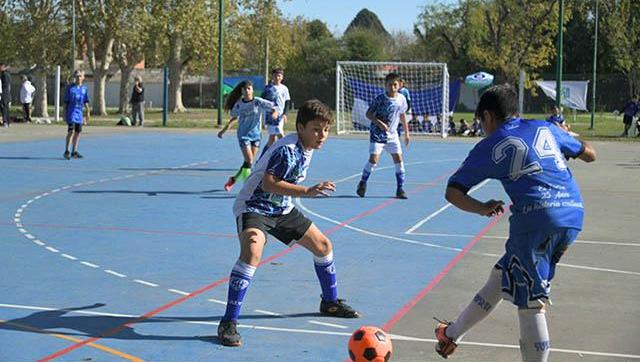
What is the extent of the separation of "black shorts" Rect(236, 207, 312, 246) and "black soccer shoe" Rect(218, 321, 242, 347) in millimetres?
693

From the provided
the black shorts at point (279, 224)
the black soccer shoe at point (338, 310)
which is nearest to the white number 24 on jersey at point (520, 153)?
the black shorts at point (279, 224)

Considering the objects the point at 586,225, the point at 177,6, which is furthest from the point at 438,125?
the point at 586,225

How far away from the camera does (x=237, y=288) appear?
6730 mm

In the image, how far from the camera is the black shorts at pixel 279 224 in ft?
22.7

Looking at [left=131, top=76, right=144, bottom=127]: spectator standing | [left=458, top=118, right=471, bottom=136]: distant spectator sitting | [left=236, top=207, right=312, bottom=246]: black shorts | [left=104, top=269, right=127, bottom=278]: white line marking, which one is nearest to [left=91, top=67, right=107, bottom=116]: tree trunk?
[left=131, top=76, right=144, bottom=127]: spectator standing

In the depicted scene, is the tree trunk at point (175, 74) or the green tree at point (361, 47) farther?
the green tree at point (361, 47)

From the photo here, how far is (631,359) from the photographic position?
6.46 metres

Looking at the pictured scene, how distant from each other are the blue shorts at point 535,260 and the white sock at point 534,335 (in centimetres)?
6

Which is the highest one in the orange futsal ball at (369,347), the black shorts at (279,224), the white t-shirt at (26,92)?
the white t-shirt at (26,92)

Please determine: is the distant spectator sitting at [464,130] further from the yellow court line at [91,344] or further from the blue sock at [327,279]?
the yellow court line at [91,344]

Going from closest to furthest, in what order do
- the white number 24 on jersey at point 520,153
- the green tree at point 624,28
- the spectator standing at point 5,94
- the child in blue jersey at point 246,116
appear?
the white number 24 on jersey at point 520,153
the child in blue jersey at point 246,116
the spectator standing at point 5,94
the green tree at point 624,28

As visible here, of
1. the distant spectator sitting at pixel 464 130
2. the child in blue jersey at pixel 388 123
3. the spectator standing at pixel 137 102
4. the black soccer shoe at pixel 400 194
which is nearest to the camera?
the child in blue jersey at pixel 388 123

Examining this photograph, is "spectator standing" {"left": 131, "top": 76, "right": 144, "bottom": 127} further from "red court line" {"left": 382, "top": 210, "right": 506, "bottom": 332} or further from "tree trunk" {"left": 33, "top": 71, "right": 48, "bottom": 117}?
"red court line" {"left": 382, "top": 210, "right": 506, "bottom": 332}

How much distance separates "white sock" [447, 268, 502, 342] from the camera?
5.89m
